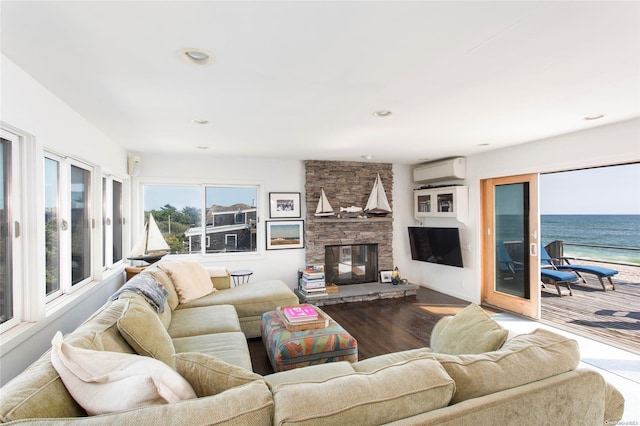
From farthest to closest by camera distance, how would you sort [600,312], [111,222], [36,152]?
1. [600,312]
2. [111,222]
3. [36,152]

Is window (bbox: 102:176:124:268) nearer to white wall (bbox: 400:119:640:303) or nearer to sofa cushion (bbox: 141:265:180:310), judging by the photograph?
sofa cushion (bbox: 141:265:180:310)

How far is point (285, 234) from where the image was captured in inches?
205

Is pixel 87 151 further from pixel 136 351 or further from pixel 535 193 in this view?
pixel 535 193

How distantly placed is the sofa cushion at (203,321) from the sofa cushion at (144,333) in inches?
25.0

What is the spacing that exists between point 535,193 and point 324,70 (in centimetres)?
360

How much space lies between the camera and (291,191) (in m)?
5.21

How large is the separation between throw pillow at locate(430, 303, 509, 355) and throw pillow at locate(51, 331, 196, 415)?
1.40 m

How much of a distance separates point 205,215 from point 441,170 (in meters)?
4.06

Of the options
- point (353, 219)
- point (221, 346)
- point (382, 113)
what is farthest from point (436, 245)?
point (221, 346)

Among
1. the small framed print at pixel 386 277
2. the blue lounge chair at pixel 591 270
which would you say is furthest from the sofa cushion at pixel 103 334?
the blue lounge chair at pixel 591 270

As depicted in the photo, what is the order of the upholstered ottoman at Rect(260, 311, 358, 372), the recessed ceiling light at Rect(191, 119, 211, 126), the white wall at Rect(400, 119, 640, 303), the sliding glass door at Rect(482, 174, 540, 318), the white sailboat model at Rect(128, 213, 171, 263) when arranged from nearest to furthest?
1. the upholstered ottoman at Rect(260, 311, 358, 372)
2. the recessed ceiling light at Rect(191, 119, 211, 126)
3. the white wall at Rect(400, 119, 640, 303)
4. the white sailboat model at Rect(128, 213, 171, 263)
5. the sliding glass door at Rect(482, 174, 540, 318)

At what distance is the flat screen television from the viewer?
5020 mm

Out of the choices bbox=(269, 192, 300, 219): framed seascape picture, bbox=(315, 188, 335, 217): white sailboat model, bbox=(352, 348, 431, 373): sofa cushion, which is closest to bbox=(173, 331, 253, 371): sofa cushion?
bbox=(352, 348, 431, 373): sofa cushion

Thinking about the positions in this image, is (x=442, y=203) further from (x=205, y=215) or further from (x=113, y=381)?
(x=113, y=381)
